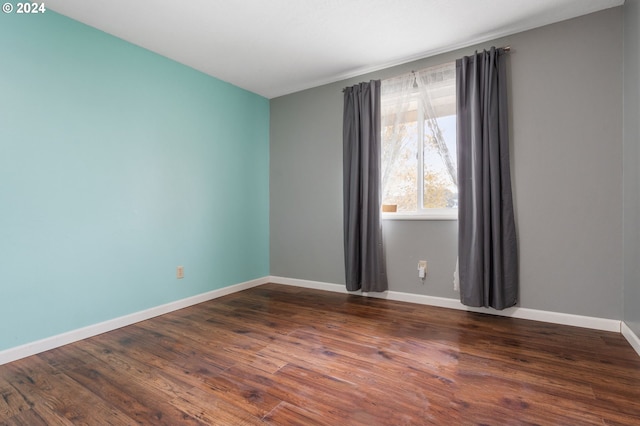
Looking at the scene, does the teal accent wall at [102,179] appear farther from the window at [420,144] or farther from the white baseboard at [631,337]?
the white baseboard at [631,337]

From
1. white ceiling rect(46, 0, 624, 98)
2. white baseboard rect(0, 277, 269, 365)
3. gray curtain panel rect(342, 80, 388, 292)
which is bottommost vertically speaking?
white baseboard rect(0, 277, 269, 365)

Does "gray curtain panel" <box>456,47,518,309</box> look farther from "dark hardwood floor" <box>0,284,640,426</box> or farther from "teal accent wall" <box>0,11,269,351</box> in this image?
"teal accent wall" <box>0,11,269,351</box>

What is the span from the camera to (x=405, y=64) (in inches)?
127

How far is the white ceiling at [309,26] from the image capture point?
2.29 meters

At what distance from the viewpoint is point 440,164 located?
3066 mm

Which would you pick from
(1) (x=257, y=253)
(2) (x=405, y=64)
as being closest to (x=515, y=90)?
(2) (x=405, y=64)

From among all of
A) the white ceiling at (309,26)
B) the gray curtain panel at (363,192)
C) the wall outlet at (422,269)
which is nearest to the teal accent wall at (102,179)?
the white ceiling at (309,26)

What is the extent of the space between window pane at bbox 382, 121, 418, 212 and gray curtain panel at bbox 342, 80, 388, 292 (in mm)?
Answer: 98

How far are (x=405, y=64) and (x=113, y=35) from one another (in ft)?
8.90

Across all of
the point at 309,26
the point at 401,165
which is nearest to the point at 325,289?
the point at 401,165

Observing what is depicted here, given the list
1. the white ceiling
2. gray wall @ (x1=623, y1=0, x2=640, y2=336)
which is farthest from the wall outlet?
the white ceiling

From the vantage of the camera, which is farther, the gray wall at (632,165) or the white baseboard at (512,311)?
the white baseboard at (512,311)

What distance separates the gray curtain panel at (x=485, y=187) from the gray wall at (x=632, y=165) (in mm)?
694

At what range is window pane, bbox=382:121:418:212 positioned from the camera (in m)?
3.22
